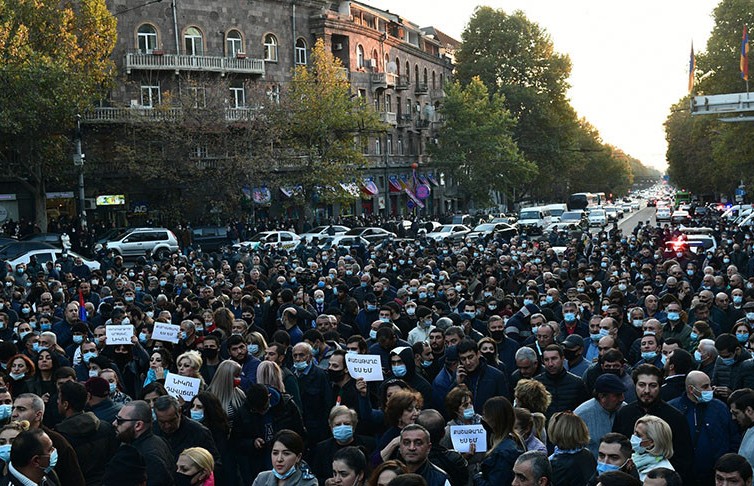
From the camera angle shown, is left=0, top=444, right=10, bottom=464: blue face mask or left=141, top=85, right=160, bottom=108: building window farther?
left=141, top=85, right=160, bottom=108: building window

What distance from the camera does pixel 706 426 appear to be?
24.8ft

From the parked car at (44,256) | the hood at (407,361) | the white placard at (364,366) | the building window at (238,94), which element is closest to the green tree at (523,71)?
the building window at (238,94)

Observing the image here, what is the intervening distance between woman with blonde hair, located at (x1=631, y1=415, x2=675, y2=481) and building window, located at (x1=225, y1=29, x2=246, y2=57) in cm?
4792

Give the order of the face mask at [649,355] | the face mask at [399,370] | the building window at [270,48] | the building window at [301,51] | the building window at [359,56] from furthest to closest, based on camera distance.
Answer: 1. the building window at [359,56]
2. the building window at [301,51]
3. the building window at [270,48]
4. the face mask at [649,355]
5. the face mask at [399,370]

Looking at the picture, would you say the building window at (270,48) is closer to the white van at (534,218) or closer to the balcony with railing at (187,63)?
the balcony with railing at (187,63)

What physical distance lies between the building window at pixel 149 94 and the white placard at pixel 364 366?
41.2m

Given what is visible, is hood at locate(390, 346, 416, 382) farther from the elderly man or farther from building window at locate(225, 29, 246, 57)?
building window at locate(225, 29, 246, 57)


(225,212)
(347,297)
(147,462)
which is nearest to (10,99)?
(225,212)

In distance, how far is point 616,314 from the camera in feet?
40.7

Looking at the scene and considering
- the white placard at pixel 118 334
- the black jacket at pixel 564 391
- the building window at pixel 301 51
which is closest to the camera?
the black jacket at pixel 564 391

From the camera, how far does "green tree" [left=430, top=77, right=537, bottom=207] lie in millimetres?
64125

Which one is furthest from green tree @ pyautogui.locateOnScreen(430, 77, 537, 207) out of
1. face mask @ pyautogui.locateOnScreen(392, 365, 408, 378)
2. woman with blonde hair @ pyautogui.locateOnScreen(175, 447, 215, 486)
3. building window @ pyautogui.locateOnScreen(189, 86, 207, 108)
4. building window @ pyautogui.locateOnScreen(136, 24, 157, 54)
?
woman with blonde hair @ pyautogui.locateOnScreen(175, 447, 215, 486)

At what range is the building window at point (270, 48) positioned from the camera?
53.8 m

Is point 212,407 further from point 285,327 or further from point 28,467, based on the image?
point 285,327
